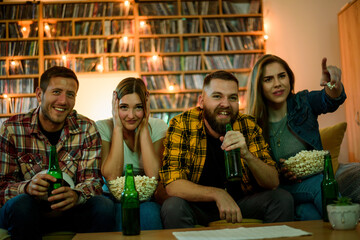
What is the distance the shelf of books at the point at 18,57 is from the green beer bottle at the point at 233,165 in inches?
147

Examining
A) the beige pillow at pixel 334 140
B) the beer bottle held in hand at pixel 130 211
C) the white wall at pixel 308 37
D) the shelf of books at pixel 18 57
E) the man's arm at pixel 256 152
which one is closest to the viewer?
the beer bottle held in hand at pixel 130 211

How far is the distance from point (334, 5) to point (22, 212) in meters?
4.26

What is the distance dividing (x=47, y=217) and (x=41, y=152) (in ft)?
1.20

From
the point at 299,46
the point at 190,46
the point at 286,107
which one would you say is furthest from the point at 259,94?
the point at 190,46

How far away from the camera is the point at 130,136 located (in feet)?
7.91

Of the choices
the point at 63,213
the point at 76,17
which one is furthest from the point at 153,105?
the point at 63,213

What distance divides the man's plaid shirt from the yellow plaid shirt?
1.25 feet

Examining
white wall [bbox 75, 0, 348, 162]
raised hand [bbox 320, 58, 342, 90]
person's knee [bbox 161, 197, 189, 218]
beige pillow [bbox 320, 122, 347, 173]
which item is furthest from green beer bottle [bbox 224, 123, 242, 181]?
white wall [bbox 75, 0, 348, 162]

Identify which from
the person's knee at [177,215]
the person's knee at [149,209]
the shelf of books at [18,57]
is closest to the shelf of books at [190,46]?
the shelf of books at [18,57]

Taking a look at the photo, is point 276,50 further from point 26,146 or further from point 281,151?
point 26,146

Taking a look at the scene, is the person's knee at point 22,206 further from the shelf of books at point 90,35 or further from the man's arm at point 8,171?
the shelf of books at point 90,35

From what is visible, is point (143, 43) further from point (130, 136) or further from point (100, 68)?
point (130, 136)

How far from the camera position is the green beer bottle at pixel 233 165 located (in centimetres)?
166

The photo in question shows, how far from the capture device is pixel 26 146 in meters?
2.05
